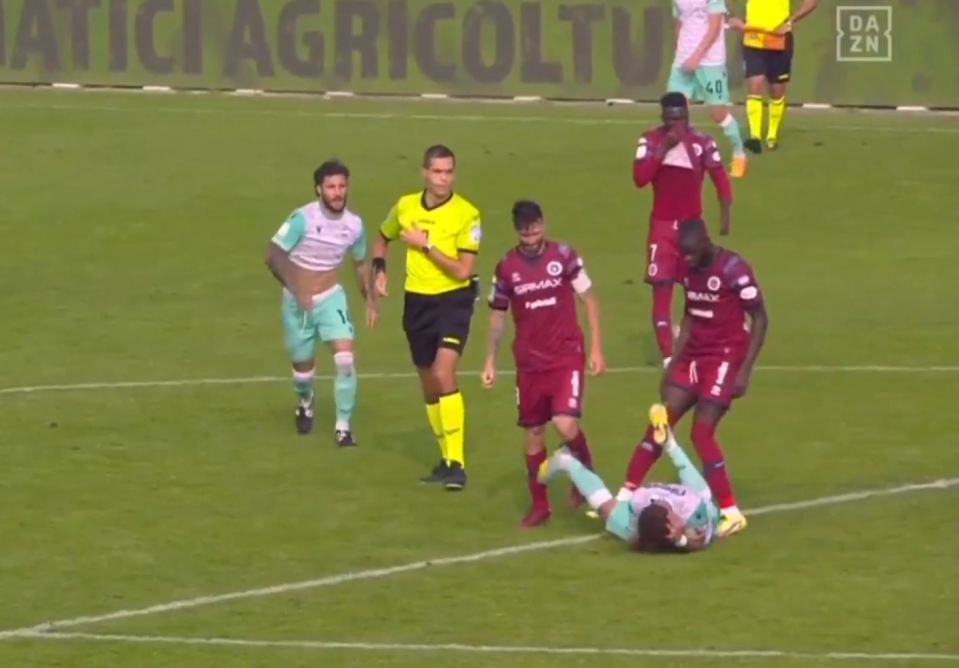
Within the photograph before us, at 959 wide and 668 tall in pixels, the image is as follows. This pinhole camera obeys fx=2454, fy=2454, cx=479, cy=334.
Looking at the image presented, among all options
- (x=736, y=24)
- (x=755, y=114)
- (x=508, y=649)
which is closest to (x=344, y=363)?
(x=508, y=649)

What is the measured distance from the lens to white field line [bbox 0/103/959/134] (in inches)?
1277

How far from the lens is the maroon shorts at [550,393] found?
15.5 metres

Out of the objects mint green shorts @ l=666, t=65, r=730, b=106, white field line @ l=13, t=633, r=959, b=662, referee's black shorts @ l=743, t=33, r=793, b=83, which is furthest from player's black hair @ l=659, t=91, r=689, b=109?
referee's black shorts @ l=743, t=33, r=793, b=83

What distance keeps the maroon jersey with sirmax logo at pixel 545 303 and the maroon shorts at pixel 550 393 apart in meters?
0.05

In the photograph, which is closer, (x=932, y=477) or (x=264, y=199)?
(x=932, y=477)

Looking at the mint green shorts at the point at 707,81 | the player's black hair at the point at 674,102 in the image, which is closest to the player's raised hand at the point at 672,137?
the player's black hair at the point at 674,102

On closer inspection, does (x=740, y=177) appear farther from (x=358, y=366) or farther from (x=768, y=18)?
(x=358, y=366)

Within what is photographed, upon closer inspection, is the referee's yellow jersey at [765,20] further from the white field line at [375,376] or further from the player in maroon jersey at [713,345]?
the player in maroon jersey at [713,345]

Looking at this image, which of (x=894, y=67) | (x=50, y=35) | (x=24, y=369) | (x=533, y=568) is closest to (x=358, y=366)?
(x=24, y=369)

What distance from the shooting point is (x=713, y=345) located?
599 inches

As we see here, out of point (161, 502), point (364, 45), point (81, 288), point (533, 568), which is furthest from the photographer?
point (364, 45)

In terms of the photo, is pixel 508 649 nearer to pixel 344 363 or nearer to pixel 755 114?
pixel 344 363

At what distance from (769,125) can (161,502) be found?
52.5ft

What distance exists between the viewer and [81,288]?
24875 mm
